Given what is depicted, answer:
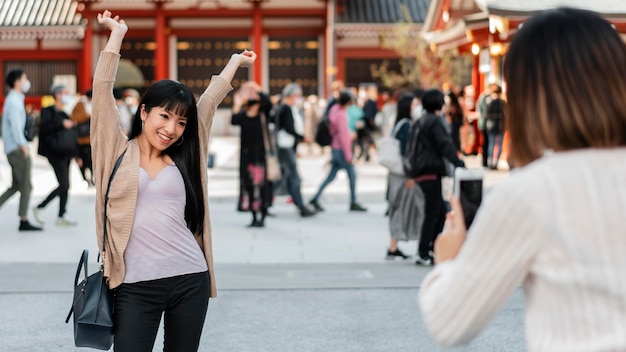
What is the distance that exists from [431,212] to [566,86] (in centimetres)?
712

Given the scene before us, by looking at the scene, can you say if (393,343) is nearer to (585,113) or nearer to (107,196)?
(107,196)

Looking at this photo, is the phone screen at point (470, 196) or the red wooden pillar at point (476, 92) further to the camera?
the red wooden pillar at point (476, 92)

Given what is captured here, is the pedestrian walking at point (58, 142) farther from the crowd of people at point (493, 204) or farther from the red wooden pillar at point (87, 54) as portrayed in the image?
the red wooden pillar at point (87, 54)

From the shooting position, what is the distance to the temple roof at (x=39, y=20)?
32219 millimetres

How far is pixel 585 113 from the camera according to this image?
6.29ft

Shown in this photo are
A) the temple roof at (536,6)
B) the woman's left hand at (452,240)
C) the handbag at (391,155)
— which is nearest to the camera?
the woman's left hand at (452,240)

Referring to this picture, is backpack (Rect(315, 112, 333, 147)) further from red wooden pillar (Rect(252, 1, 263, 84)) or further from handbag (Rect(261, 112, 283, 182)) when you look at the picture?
red wooden pillar (Rect(252, 1, 263, 84))

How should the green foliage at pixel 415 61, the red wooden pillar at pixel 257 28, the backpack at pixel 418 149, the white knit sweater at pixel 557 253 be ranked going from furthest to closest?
the red wooden pillar at pixel 257 28 → the green foliage at pixel 415 61 → the backpack at pixel 418 149 → the white knit sweater at pixel 557 253

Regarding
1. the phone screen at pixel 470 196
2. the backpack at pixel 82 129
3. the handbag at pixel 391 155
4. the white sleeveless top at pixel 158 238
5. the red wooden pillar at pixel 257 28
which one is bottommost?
the backpack at pixel 82 129

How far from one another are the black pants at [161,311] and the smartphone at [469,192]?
1470mm

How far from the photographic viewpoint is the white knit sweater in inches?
73.2

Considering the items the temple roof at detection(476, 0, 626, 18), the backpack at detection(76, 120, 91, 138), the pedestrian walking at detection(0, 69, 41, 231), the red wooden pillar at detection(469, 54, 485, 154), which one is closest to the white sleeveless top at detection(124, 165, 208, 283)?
the pedestrian walking at detection(0, 69, 41, 231)

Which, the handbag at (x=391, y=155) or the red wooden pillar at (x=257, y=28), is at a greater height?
the red wooden pillar at (x=257, y=28)

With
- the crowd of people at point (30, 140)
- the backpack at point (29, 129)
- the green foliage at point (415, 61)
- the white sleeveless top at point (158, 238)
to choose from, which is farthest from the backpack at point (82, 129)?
the green foliage at point (415, 61)
